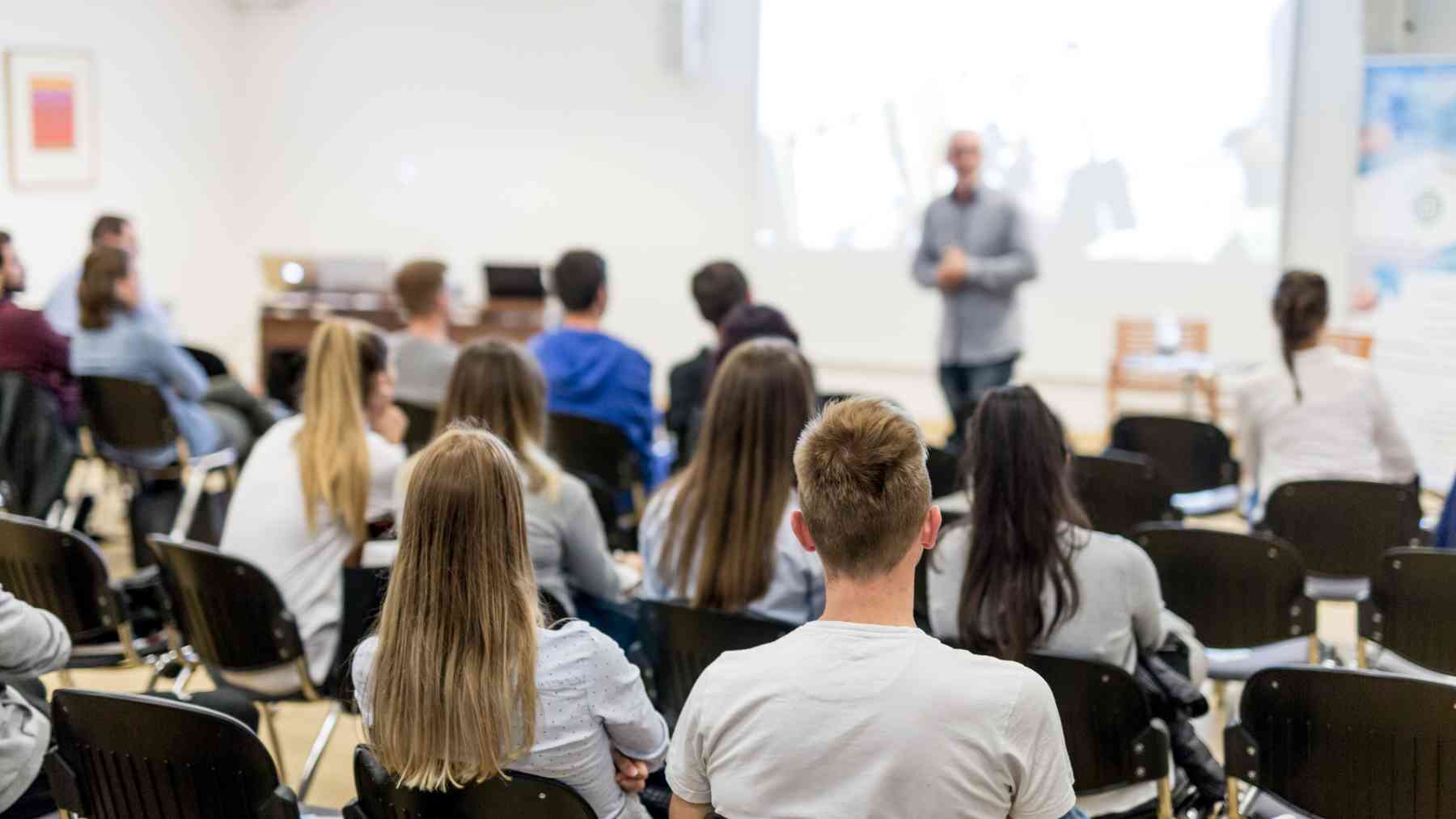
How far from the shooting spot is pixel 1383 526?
12.2 ft

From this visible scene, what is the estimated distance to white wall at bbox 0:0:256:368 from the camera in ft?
27.0

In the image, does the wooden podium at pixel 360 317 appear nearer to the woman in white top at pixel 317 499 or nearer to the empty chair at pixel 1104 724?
the woman in white top at pixel 317 499

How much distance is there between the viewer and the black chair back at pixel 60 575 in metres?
3.09

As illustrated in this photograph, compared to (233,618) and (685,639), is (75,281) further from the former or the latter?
(685,639)

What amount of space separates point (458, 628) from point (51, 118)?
7587mm

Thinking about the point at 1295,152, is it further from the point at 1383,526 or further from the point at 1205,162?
the point at 1383,526

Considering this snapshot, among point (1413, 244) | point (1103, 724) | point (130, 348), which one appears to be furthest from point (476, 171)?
point (1103, 724)

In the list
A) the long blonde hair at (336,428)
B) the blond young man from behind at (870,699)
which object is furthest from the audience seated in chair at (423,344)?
the blond young man from behind at (870,699)

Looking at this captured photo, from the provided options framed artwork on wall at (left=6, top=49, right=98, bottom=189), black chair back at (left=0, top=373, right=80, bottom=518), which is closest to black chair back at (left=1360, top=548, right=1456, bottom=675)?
black chair back at (left=0, top=373, right=80, bottom=518)

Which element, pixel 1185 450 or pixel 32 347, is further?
pixel 32 347

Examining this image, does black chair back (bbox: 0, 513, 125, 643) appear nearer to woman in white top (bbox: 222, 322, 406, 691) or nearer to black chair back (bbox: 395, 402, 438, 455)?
woman in white top (bbox: 222, 322, 406, 691)

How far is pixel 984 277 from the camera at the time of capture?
5.82 m

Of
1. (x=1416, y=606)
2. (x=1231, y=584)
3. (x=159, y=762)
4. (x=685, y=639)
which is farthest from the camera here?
(x=1231, y=584)

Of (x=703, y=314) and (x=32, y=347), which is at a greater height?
(x=703, y=314)
